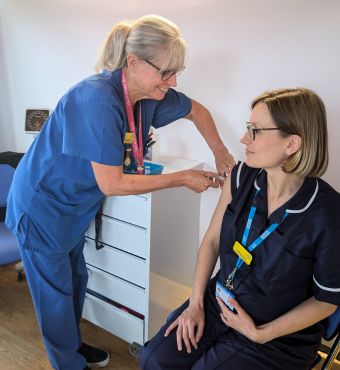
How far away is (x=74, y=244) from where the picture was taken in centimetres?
150

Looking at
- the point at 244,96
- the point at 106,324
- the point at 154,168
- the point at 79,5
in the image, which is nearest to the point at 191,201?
the point at 154,168

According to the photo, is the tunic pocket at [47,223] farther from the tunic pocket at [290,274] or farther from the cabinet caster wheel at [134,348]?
the tunic pocket at [290,274]

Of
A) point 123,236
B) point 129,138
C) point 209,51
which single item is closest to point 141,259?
point 123,236

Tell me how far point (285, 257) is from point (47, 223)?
0.92 meters

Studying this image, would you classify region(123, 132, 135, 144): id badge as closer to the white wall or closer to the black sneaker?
the white wall

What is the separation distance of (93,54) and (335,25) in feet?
4.66

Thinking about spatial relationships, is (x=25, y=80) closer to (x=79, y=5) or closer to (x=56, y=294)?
(x=79, y=5)

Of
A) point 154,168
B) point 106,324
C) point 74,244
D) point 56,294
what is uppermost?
point 154,168

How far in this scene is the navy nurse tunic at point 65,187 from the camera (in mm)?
1164

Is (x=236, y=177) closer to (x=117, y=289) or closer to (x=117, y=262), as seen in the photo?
(x=117, y=262)

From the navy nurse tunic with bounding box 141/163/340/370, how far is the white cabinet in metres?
0.40

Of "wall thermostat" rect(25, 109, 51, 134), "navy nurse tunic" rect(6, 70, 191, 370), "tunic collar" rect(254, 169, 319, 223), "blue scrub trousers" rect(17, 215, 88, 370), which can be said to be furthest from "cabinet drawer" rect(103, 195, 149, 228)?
"wall thermostat" rect(25, 109, 51, 134)

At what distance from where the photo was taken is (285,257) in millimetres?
1044

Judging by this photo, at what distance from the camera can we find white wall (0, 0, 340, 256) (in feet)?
4.75
